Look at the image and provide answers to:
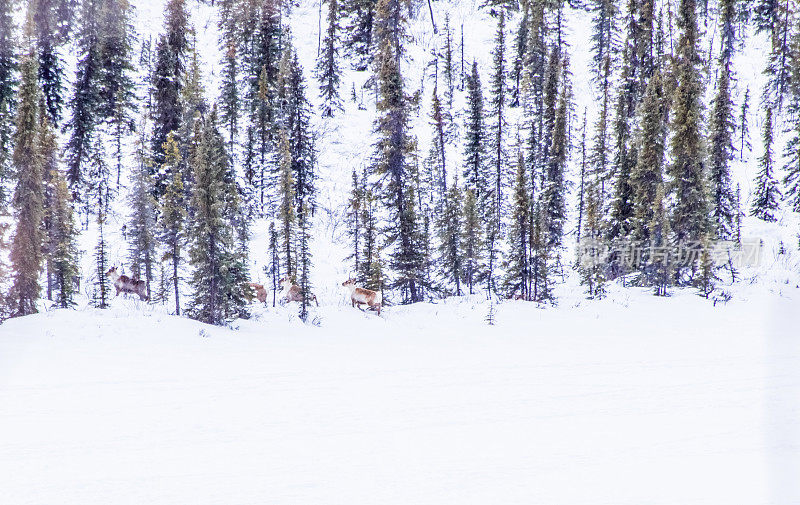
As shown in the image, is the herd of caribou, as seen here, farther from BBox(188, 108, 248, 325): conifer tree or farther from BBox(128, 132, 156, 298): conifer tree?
BBox(188, 108, 248, 325): conifer tree

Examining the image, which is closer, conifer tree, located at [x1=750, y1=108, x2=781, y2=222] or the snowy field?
the snowy field

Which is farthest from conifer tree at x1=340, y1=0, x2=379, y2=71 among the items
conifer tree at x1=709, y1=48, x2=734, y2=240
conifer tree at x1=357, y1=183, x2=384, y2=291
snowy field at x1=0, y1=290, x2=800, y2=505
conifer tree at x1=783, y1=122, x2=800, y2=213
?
snowy field at x1=0, y1=290, x2=800, y2=505

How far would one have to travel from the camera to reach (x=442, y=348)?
9.95 meters

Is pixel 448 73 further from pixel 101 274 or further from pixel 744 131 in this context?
pixel 101 274

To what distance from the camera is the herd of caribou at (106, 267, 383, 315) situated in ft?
57.4

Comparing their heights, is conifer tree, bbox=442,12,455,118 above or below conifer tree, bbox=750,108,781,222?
above

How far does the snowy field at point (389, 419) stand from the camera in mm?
4004

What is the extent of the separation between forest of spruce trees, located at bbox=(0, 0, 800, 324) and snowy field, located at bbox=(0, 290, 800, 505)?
214 inches

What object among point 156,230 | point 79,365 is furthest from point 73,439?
point 156,230

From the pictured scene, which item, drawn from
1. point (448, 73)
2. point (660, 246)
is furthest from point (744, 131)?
point (660, 246)

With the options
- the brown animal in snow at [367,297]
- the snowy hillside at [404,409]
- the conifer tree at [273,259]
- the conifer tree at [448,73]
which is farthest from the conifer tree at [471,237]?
the conifer tree at [448,73]

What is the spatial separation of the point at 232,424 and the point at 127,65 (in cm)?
4805

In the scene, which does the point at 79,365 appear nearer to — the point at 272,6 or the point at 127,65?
the point at 127,65

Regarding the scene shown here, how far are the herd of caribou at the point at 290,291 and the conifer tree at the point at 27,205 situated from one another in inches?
148
